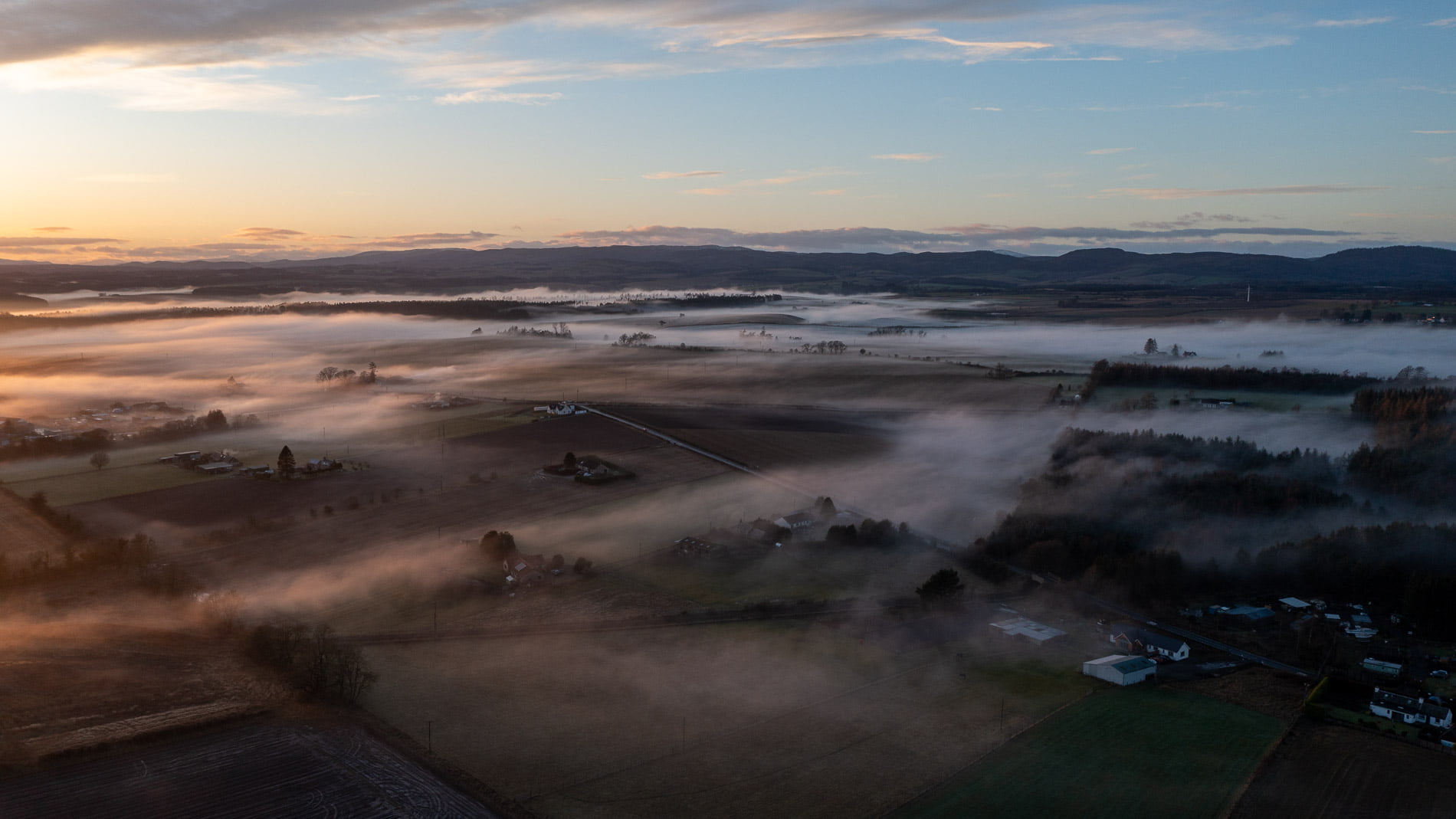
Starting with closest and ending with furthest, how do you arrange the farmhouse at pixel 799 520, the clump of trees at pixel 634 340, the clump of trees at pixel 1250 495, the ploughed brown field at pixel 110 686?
the ploughed brown field at pixel 110 686 → the clump of trees at pixel 1250 495 → the farmhouse at pixel 799 520 → the clump of trees at pixel 634 340

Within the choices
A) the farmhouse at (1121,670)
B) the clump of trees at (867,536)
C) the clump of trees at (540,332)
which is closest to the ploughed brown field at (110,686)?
the clump of trees at (867,536)

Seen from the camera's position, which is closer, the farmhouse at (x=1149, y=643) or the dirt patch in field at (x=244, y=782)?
the dirt patch in field at (x=244, y=782)

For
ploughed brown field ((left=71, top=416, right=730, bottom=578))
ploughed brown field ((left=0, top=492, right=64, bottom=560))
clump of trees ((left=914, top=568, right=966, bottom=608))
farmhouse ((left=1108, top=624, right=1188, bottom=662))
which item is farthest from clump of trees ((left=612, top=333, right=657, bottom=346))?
farmhouse ((left=1108, top=624, right=1188, bottom=662))

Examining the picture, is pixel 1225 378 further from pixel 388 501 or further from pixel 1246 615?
pixel 388 501

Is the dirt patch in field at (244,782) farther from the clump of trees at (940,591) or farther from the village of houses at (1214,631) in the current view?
the clump of trees at (940,591)

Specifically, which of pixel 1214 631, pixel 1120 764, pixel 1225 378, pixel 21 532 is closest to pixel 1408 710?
pixel 1214 631

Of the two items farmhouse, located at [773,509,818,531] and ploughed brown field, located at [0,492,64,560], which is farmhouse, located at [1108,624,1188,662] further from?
ploughed brown field, located at [0,492,64,560]
